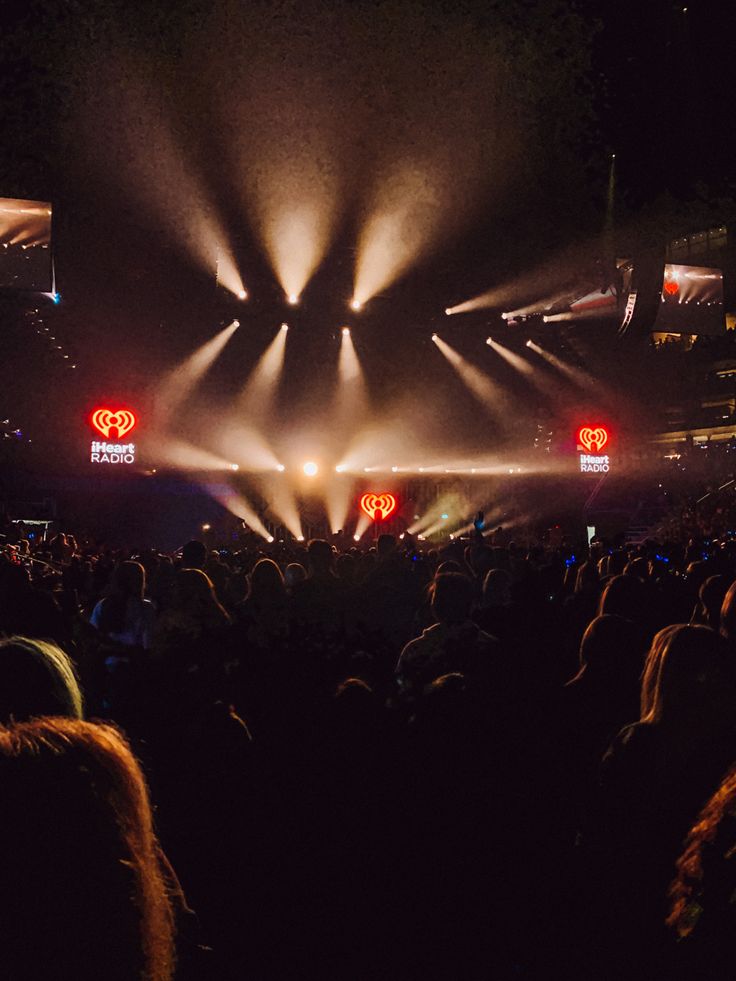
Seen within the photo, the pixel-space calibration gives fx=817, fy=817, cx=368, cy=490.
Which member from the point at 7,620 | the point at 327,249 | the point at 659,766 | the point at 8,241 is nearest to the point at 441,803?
the point at 659,766

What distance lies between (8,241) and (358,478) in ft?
53.3

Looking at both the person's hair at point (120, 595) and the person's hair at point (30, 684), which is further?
the person's hair at point (120, 595)

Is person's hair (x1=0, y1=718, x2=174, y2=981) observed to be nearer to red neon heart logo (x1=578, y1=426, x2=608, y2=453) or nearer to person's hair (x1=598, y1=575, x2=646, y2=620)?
person's hair (x1=598, y1=575, x2=646, y2=620)

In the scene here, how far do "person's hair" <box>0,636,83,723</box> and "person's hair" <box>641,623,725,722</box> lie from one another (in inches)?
72.4

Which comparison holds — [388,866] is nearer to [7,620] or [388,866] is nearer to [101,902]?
[7,620]

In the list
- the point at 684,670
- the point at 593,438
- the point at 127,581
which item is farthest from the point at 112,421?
the point at 684,670

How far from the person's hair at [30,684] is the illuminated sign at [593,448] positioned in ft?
86.5

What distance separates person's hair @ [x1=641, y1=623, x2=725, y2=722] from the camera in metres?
2.66

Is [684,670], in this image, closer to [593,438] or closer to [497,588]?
[497,588]

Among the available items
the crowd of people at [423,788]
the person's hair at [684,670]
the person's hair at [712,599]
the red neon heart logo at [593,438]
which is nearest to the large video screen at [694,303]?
the red neon heart logo at [593,438]

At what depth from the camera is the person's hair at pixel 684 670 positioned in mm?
2662

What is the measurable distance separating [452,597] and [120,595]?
252 centimetres

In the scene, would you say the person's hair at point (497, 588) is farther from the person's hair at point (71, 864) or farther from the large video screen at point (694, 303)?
the large video screen at point (694, 303)

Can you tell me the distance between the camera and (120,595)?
5.69m
